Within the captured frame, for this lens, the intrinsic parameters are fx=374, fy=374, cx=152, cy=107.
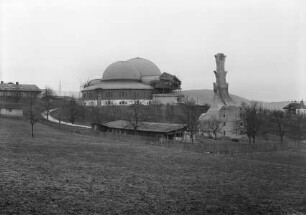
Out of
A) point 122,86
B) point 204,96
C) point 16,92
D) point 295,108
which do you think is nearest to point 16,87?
point 16,92

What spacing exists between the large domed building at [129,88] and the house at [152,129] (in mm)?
33354

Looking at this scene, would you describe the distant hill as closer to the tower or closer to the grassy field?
the tower

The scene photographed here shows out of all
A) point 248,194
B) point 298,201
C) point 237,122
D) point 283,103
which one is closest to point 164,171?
point 248,194

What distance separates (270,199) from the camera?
14.8 metres

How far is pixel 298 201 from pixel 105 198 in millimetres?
7515

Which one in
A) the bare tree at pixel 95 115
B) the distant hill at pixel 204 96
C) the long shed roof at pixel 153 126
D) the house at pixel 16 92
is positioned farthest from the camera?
the distant hill at pixel 204 96

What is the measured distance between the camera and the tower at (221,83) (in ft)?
210

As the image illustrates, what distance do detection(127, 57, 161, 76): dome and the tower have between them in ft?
159

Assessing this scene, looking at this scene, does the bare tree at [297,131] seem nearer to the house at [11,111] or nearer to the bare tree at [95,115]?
the bare tree at [95,115]

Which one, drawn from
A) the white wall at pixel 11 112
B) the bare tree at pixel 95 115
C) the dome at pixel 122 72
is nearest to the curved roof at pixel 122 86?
the dome at pixel 122 72

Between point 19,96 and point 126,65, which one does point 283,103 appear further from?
point 19,96

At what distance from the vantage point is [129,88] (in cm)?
9744

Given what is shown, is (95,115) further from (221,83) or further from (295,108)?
(295,108)

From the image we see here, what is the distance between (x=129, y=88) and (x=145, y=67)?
59.9 feet
